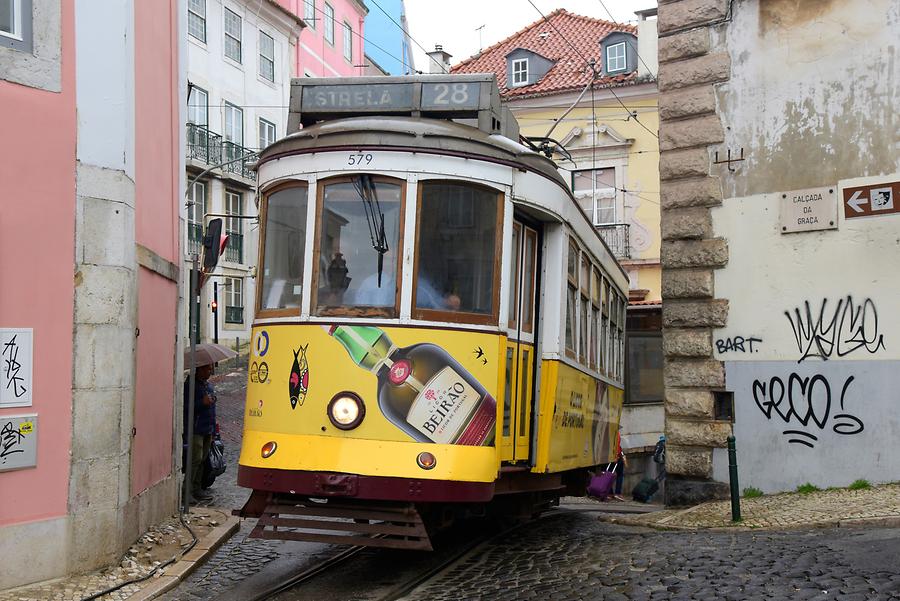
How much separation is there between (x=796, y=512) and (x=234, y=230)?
28143mm

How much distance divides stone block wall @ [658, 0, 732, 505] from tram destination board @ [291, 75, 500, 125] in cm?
418

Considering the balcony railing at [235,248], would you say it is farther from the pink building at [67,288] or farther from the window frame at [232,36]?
the pink building at [67,288]

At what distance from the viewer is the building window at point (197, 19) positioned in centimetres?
3234

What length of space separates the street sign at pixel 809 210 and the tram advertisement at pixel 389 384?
5042 millimetres

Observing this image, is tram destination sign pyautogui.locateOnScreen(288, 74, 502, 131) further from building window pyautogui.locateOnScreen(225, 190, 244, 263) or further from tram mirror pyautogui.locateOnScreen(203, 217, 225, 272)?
building window pyautogui.locateOnScreen(225, 190, 244, 263)

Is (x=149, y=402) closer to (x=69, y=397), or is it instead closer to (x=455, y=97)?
(x=69, y=397)

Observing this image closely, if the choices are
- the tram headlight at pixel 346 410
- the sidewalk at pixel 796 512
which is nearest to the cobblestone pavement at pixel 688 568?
the sidewalk at pixel 796 512

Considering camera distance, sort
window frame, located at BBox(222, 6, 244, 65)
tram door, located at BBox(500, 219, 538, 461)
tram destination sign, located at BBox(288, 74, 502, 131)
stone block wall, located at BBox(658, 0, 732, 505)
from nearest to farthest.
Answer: tram door, located at BBox(500, 219, 538, 461), tram destination sign, located at BBox(288, 74, 502, 131), stone block wall, located at BBox(658, 0, 732, 505), window frame, located at BBox(222, 6, 244, 65)

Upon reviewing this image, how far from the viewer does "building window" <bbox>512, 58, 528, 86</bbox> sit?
33344 mm

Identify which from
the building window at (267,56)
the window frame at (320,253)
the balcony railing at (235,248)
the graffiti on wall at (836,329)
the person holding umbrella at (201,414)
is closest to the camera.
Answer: the window frame at (320,253)

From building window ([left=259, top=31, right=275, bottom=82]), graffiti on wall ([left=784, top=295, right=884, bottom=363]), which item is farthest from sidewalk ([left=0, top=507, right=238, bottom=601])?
building window ([left=259, top=31, right=275, bottom=82])

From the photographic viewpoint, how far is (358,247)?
7.76 metres

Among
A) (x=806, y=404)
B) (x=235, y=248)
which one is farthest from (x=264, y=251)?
(x=235, y=248)

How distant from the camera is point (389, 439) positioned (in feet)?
24.4
